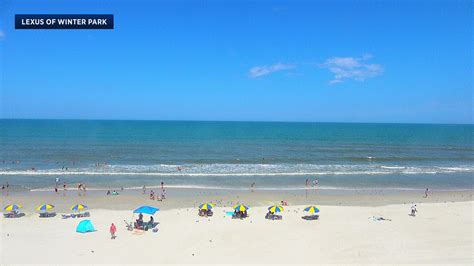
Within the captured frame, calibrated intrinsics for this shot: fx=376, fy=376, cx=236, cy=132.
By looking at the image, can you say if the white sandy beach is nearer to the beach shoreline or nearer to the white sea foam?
the beach shoreline

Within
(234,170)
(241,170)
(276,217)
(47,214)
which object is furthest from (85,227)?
(241,170)

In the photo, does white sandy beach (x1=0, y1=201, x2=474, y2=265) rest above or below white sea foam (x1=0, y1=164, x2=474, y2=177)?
below

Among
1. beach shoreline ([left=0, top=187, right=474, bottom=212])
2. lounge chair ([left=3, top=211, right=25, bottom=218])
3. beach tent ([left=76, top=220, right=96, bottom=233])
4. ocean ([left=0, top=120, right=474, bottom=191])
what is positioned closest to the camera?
beach tent ([left=76, top=220, right=96, bottom=233])

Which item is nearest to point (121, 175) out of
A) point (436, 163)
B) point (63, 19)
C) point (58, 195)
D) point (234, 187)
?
point (58, 195)

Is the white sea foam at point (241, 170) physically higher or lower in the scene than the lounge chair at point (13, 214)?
higher

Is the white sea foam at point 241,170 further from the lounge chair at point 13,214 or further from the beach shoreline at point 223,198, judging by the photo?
the lounge chair at point 13,214

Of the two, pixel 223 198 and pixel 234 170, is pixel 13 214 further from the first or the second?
pixel 234 170

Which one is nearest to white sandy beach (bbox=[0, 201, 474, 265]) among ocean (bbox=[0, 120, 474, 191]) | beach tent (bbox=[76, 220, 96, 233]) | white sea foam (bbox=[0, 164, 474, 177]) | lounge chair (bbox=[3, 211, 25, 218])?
beach tent (bbox=[76, 220, 96, 233])

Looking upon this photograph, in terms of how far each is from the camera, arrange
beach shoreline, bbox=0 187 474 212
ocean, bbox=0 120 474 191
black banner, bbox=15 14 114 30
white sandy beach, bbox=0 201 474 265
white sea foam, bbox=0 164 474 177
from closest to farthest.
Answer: white sandy beach, bbox=0 201 474 265 < black banner, bbox=15 14 114 30 < beach shoreline, bbox=0 187 474 212 < ocean, bbox=0 120 474 191 < white sea foam, bbox=0 164 474 177

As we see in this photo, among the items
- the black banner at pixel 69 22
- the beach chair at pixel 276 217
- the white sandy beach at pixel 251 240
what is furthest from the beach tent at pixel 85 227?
the beach chair at pixel 276 217

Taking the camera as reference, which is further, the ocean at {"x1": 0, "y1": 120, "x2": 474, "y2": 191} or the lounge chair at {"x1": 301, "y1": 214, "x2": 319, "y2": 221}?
the ocean at {"x1": 0, "y1": 120, "x2": 474, "y2": 191}
